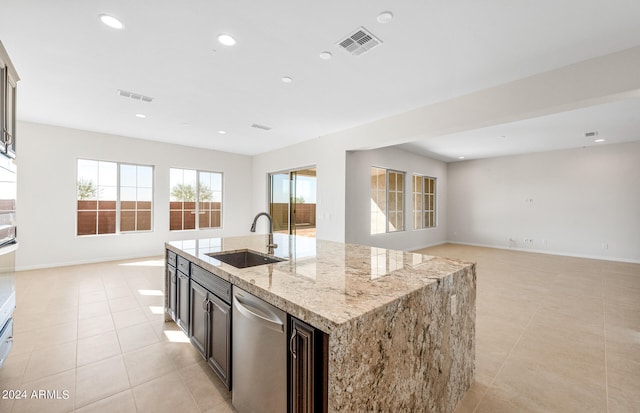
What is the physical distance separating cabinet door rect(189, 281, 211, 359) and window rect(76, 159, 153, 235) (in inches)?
207

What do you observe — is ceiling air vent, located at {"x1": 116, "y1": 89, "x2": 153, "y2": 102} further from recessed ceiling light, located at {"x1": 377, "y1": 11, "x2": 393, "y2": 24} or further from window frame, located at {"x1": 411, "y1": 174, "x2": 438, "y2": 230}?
window frame, located at {"x1": 411, "y1": 174, "x2": 438, "y2": 230}

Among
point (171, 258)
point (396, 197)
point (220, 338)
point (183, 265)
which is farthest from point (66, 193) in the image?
point (396, 197)

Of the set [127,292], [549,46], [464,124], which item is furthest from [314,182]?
[549,46]

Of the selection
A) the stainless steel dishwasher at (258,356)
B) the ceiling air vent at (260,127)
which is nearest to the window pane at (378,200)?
the ceiling air vent at (260,127)

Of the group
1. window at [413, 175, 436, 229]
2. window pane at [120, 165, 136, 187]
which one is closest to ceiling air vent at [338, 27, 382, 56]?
window at [413, 175, 436, 229]

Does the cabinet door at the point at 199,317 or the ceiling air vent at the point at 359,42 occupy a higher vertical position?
the ceiling air vent at the point at 359,42

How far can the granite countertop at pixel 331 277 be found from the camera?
3.69 feet

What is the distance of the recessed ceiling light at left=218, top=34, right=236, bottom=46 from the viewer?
8.09ft

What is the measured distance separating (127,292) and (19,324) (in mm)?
1109

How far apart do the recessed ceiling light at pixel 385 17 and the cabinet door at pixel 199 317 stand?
2566 millimetres

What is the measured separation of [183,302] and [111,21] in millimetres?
2474

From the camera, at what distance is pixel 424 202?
826 centimetres

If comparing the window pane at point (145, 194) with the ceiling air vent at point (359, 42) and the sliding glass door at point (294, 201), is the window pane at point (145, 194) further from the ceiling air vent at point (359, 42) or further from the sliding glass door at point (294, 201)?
the ceiling air vent at point (359, 42)

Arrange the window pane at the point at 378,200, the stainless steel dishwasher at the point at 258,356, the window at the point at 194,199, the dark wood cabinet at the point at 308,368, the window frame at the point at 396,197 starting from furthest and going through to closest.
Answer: the window at the point at 194,199 < the window frame at the point at 396,197 < the window pane at the point at 378,200 < the stainless steel dishwasher at the point at 258,356 < the dark wood cabinet at the point at 308,368
